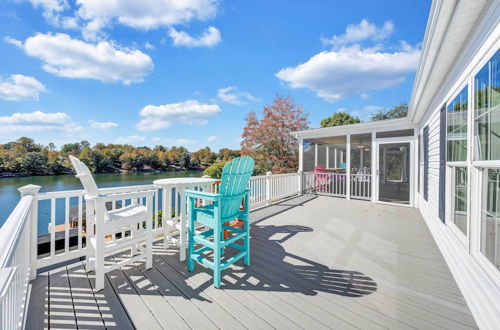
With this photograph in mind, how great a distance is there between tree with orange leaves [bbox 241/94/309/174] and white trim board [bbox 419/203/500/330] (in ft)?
38.8

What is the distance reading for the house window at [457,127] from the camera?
2174 millimetres

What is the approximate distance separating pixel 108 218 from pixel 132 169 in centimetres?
3279

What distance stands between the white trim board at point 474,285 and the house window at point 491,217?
0.55 feet

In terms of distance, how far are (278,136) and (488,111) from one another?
510 inches

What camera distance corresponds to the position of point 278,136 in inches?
570

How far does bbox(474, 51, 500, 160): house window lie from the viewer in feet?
4.84

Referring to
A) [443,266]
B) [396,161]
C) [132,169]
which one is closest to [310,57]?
[396,161]

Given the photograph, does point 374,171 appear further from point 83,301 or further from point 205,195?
point 83,301

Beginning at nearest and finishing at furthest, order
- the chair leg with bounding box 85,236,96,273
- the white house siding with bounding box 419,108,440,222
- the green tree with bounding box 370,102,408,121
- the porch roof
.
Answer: the chair leg with bounding box 85,236,96,273 < the white house siding with bounding box 419,108,440,222 < the porch roof < the green tree with bounding box 370,102,408,121

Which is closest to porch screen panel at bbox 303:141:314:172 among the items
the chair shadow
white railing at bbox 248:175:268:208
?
white railing at bbox 248:175:268:208

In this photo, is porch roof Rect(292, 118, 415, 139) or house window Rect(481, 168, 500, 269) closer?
house window Rect(481, 168, 500, 269)

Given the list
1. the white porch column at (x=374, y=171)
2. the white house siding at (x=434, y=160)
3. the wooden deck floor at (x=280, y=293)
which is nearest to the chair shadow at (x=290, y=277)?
the wooden deck floor at (x=280, y=293)

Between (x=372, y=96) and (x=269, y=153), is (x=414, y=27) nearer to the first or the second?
(x=269, y=153)

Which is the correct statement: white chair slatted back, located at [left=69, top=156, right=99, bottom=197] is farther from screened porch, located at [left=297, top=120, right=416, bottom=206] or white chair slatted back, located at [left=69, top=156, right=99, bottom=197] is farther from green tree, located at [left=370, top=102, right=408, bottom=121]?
green tree, located at [left=370, top=102, right=408, bottom=121]
